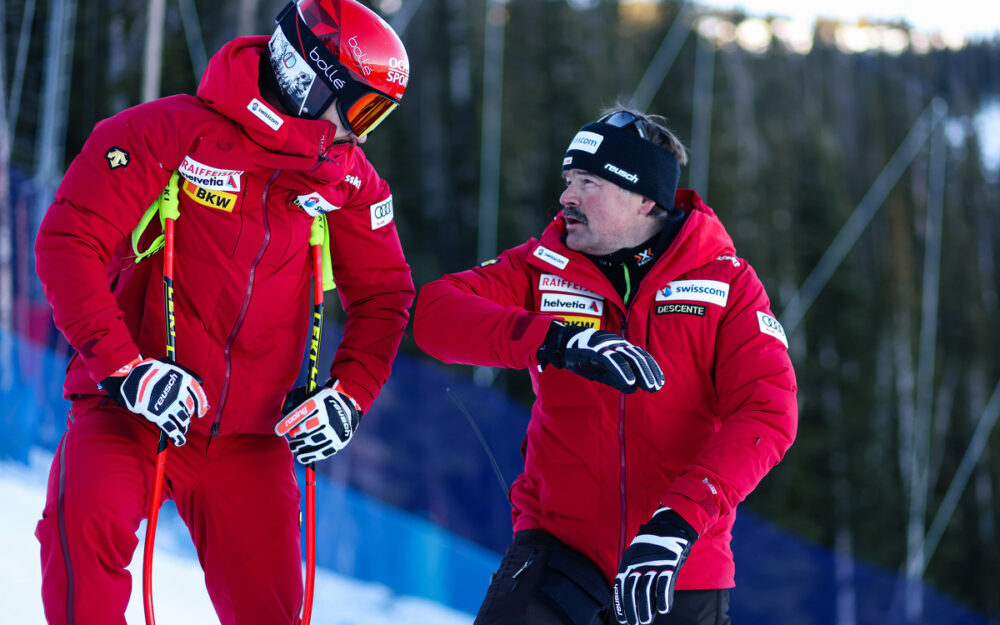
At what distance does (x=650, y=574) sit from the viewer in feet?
8.16

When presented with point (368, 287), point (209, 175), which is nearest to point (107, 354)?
point (209, 175)

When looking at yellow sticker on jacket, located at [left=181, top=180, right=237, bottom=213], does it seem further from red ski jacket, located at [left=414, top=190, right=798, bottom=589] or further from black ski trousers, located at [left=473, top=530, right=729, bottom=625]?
black ski trousers, located at [left=473, top=530, right=729, bottom=625]

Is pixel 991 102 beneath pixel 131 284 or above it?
beneath

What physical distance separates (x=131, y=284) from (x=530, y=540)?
1.29 metres

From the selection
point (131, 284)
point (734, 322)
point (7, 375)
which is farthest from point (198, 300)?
point (7, 375)

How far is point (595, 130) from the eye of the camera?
3.27 m

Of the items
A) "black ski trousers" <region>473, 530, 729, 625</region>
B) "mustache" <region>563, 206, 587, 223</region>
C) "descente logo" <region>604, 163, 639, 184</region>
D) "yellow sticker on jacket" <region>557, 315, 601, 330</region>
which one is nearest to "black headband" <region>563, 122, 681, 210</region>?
"descente logo" <region>604, 163, 639, 184</region>

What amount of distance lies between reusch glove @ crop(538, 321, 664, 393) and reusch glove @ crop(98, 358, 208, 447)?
2.94 ft

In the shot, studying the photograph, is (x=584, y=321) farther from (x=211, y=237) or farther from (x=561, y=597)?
(x=211, y=237)

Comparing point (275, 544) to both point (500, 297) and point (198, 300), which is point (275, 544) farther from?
point (500, 297)

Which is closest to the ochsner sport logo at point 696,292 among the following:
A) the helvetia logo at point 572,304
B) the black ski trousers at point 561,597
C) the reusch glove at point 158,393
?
the helvetia logo at point 572,304

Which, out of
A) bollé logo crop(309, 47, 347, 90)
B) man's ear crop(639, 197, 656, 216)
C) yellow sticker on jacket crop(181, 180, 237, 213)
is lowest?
man's ear crop(639, 197, 656, 216)

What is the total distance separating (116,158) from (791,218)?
3182 centimetres

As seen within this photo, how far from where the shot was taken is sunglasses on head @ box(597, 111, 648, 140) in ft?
10.8
